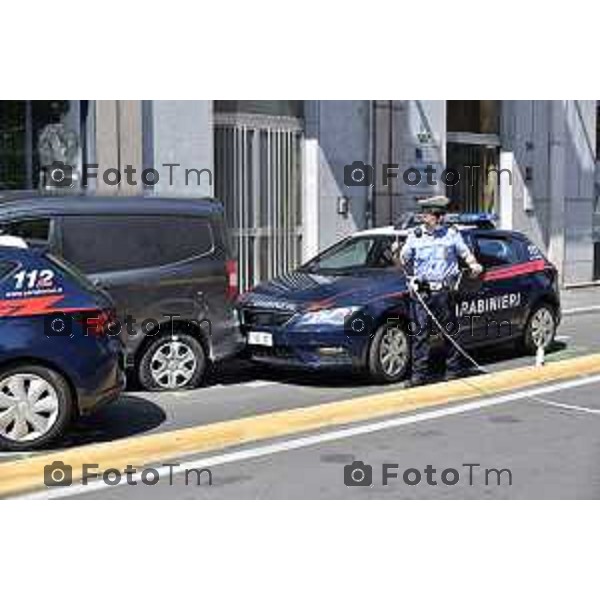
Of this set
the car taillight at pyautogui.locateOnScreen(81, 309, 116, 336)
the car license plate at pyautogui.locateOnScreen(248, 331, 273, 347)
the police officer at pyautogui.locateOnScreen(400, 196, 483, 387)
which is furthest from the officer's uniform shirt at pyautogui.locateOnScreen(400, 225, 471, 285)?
the car taillight at pyautogui.locateOnScreen(81, 309, 116, 336)

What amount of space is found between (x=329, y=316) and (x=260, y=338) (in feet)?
2.39

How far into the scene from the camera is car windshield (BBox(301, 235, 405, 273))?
1029 centimetres

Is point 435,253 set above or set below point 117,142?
below

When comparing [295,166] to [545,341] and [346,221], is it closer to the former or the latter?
[346,221]

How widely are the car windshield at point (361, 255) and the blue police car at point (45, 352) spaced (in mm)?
3569

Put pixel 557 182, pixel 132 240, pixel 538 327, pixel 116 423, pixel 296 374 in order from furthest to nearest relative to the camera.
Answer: pixel 557 182
pixel 538 327
pixel 296 374
pixel 132 240
pixel 116 423

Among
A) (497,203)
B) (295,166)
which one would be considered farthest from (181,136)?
(497,203)

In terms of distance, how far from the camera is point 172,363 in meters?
9.32

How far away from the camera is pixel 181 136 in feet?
45.9

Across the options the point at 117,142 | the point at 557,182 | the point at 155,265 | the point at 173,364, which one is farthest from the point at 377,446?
the point at 557,182

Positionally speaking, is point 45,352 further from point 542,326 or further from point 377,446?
point 542,326

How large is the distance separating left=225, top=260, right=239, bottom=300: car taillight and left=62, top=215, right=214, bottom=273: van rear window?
22 cm

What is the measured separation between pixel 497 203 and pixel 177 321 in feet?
38.8
